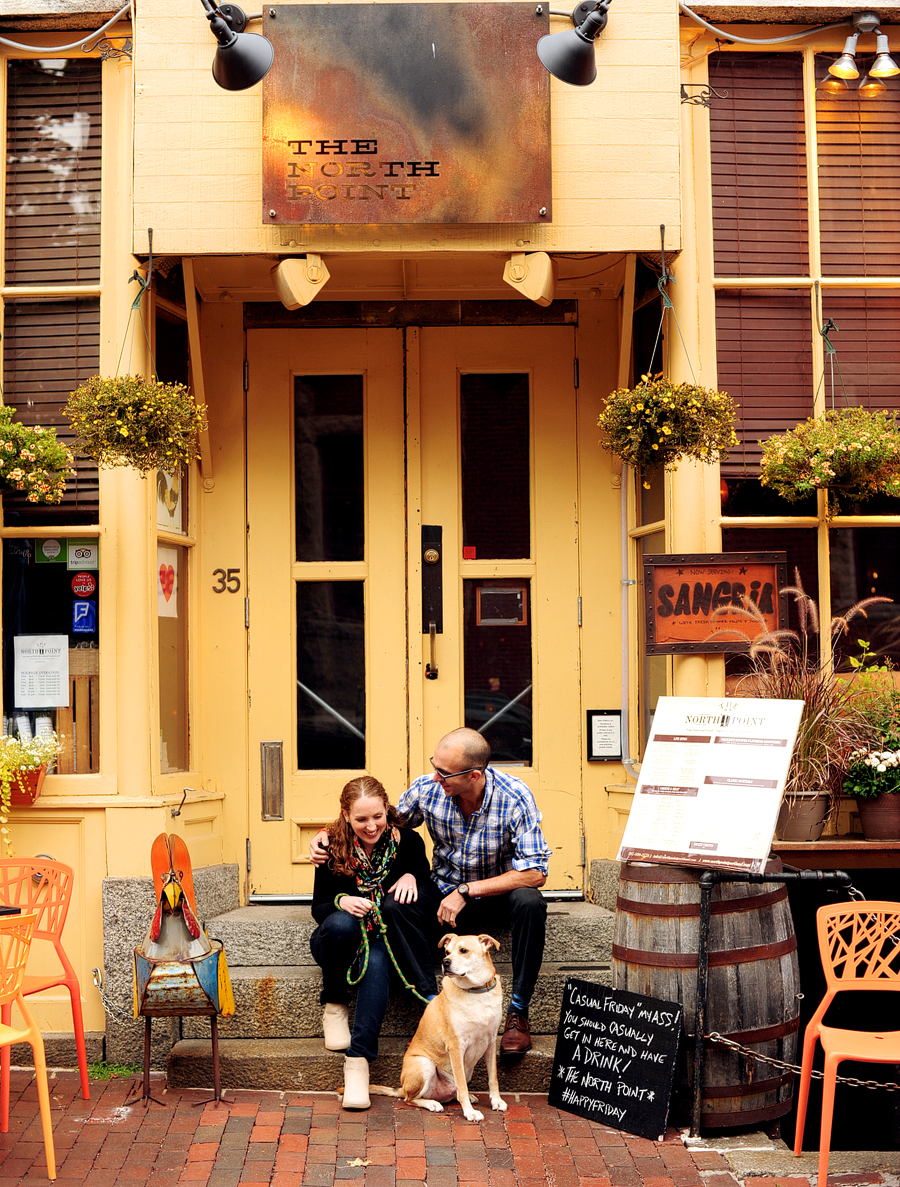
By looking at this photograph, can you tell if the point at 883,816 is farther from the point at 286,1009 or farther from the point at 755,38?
the point at 755,38

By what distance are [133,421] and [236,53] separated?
1.59m

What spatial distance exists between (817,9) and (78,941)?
17.4ft

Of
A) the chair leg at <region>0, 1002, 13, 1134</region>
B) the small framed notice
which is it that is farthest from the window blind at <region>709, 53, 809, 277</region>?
the chair leg at <region>0, 1002, 13, 1134</region>

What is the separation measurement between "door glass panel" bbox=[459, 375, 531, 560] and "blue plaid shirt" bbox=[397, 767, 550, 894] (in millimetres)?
1421

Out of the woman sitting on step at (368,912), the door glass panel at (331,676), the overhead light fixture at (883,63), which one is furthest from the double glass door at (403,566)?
the overhead light fixture at (883,63)

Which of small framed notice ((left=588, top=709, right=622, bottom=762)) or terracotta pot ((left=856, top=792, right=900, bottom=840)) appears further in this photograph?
small framed notice ((left=588, top=709, right=622, bottom=762))

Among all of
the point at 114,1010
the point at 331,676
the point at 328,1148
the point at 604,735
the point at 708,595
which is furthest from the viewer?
the point at 331,676

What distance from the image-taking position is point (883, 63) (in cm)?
523

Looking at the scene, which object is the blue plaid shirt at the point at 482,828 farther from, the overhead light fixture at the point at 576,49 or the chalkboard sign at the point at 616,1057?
the overhead light fixture at the point at 576,49

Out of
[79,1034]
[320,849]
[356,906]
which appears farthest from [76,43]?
[79,1034]

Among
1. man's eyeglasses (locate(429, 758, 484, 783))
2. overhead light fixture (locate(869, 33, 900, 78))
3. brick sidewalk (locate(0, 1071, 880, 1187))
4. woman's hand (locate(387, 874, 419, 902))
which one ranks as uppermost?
overhead light fixture (locate(869, 33, 900, 78))

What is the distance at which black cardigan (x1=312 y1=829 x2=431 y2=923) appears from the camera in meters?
4.73

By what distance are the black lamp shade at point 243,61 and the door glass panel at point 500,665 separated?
8.26 ft

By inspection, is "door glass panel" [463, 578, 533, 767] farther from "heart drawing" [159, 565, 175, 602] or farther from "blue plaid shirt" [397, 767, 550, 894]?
"heart drawing" [159, 565, 175, 602]
